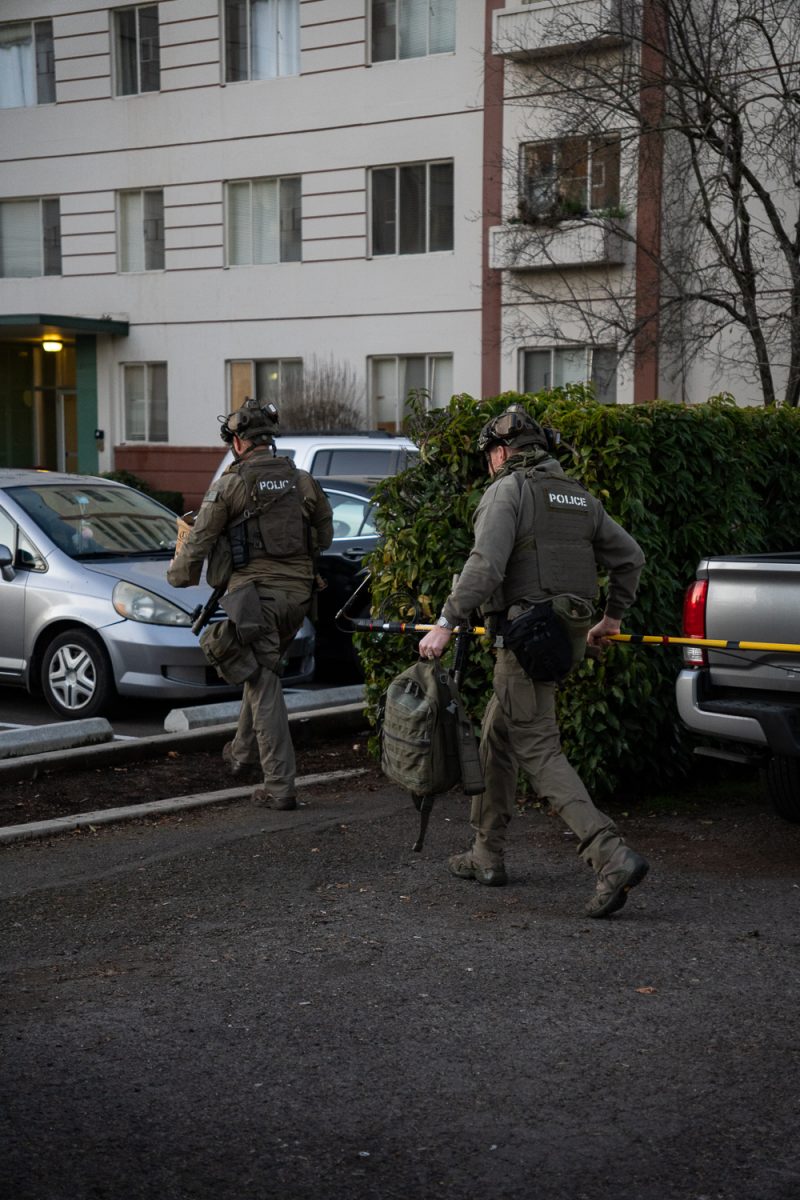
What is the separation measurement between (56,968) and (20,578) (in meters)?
5.51

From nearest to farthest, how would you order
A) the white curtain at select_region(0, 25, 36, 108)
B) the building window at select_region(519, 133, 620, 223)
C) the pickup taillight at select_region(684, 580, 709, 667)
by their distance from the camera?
the pickup taillight at select_region(684, 580, 709, 667)
the building window at select_region(519, 133, 620, 223)
the white curtain at select_region(0, 25, 36, 108)

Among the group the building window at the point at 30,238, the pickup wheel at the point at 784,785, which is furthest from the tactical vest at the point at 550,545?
the building window at the point at 30,238

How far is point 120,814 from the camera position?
7457 mm

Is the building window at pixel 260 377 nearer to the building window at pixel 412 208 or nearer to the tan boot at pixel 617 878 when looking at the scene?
the building window at pixel 412 208

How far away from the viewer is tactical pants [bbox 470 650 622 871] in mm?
5727

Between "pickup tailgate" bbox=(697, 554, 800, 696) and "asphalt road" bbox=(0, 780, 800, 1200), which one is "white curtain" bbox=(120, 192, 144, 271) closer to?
"asphalt road" bbox=(0, 780, 800, 1200)

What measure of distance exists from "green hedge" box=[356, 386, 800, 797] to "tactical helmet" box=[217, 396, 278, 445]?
84 centimetres

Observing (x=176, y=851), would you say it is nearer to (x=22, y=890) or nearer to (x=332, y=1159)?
(x=22, y=890)

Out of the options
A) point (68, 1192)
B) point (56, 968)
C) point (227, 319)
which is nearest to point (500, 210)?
point (227, 319)

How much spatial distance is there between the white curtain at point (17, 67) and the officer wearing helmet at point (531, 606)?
2697 centimetres

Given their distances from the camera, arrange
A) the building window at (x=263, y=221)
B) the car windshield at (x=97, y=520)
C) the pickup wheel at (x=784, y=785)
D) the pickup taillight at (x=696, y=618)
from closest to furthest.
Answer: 1. the pickup taillight at (x=696, y=618)
2. the pickup wheel at (x=784, y=785)
3. the car windshield at (x=97, y=520)
4. the building window at (x=263, y=221)

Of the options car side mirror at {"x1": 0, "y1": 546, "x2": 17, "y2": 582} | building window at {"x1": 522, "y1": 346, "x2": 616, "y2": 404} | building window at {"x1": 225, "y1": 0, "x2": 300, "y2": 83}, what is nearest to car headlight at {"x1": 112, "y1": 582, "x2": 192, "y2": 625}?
car side mirror at {"x1": 0, "y1": 546, "x2": 17, "y2": 582}

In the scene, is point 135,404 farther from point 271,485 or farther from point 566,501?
point 566,501

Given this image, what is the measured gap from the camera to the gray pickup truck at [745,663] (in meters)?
6.44
